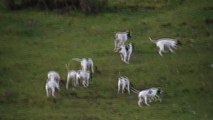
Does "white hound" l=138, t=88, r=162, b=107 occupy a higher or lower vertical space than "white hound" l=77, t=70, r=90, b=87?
lower

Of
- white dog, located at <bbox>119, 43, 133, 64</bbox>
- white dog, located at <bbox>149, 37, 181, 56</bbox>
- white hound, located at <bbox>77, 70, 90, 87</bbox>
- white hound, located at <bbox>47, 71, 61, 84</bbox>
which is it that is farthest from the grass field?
white hound, located at <bbox>47, 71, 61, 84</bbox>

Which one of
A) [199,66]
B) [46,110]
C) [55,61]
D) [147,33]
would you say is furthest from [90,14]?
[46,110]

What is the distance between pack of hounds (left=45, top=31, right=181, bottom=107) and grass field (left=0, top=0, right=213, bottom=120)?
290 mm

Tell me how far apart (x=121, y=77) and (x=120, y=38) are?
17.7 feet

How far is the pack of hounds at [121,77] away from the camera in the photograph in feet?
84.4

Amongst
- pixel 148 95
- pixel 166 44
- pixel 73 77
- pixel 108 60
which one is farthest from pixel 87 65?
pixel 166 44

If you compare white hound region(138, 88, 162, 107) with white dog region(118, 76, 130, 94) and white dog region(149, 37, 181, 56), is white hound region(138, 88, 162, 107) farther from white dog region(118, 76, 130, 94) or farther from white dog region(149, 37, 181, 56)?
white dog region(149, 37, 181, 56)

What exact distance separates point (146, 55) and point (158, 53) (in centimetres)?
59

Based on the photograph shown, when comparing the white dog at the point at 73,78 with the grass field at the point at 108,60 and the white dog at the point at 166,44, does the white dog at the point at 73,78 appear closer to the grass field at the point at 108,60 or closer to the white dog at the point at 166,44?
the grass field at the point at 108,60

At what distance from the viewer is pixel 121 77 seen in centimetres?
2720

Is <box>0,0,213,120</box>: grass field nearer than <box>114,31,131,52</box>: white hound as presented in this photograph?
Yes

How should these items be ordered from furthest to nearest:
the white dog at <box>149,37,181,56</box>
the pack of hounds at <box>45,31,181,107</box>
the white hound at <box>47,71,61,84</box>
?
1. the white dog at <box>149,37,181,56</box>
2. the white hound at <box>47,71,61,84</box>
3. the pack of hounds at <box>45,31,181,107</box>

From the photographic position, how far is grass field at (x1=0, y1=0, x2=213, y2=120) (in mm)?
25078

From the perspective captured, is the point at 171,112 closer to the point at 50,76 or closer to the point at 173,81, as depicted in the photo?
the point at 173,81
